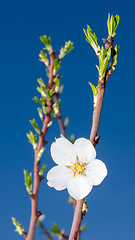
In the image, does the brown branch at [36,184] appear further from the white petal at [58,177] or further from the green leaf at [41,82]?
the white petal at [58,177]

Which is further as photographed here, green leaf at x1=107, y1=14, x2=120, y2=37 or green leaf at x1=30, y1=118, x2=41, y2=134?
green leaf at x1=30, y1=118, x2=41, y2=134

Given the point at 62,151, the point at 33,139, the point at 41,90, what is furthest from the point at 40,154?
the point at 62,151

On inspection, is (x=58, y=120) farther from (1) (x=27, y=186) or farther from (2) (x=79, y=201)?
(2) (x=79, y=201)

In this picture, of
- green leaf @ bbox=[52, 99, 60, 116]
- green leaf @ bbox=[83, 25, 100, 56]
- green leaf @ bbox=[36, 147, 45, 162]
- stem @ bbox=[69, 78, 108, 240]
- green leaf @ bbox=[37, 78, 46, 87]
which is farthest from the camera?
green leaf @ bbox=[37, 78, 46, 87]

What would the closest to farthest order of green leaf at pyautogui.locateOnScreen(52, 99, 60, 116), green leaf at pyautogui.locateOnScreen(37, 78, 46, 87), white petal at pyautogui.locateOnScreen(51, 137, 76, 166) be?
white petal at pyautogui.locateOnScreen(51, 137, 76, 166) < green leaf at pyautogui.locateOnScreen(52, 99, 60, 116) < green leaf at pyautogui.locateOnScreen(37, 78, 46, 87)

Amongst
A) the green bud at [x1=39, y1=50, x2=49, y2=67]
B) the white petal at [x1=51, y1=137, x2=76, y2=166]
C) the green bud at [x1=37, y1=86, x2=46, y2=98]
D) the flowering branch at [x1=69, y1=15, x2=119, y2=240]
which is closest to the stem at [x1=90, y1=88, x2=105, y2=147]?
the flowering branch at [x1=69, y1=15, x2=119, y2=240]

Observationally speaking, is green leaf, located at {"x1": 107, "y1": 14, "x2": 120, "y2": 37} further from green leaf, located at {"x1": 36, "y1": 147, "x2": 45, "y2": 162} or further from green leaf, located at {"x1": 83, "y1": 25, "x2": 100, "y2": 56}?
green leaf, located at {"x1": 36, "y1": 147, "x2": 45, "y2": 162}

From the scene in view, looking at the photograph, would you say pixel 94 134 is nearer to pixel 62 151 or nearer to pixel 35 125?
pixel 62 151
